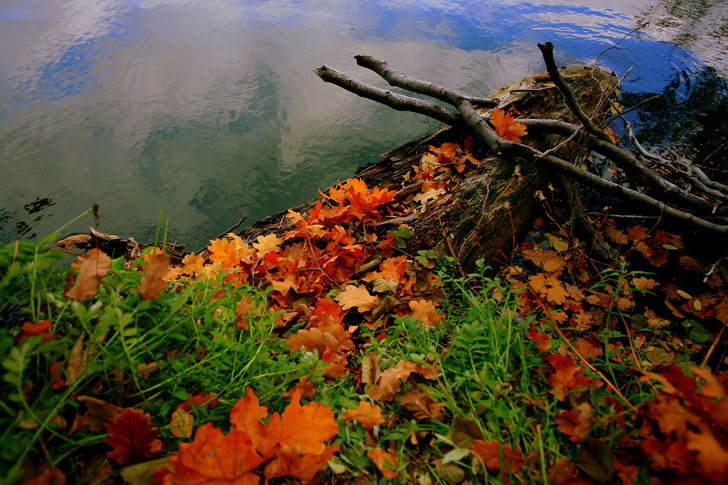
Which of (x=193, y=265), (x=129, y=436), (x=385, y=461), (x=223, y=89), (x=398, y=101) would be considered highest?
(x=398, y=101)

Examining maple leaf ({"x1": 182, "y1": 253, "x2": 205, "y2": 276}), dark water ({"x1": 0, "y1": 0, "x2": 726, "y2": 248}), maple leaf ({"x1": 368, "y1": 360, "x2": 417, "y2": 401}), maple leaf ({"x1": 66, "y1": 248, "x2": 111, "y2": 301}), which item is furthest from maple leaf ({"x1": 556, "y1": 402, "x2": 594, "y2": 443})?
dark water ({"x1": 0, "y1": 0, "x2": 726, "y2": 248})

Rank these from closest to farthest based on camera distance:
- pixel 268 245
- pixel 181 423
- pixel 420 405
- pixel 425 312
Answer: pixel 181 423
pixel 420 405
pixel 425 312
pixel 268 245

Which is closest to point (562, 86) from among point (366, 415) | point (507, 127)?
point (507, 127)

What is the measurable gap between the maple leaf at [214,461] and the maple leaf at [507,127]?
2.88 m

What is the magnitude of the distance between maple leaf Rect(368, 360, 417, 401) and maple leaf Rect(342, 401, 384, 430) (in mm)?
101

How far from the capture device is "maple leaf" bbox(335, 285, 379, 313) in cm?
189

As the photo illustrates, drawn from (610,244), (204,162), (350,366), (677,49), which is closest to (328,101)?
(204,162)

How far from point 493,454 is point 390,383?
1.50 ft

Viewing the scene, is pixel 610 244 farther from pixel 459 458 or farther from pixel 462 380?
pixel 459 458

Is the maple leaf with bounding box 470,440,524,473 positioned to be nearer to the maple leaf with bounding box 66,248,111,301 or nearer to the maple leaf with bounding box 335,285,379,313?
the maple leaf with bounding box 335,285,379,313

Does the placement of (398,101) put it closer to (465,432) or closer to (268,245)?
(268,245)

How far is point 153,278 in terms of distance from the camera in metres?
1.16

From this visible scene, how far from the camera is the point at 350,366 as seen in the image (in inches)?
64.8

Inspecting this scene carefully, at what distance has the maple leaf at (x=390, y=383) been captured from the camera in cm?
137
